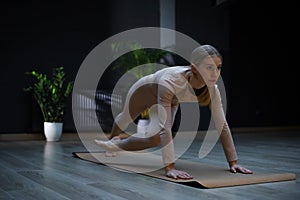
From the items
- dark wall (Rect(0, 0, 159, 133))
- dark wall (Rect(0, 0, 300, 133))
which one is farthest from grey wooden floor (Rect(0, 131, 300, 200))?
dark wall (Rect(0, 0, 300, 133))

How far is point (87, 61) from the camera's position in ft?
19.6

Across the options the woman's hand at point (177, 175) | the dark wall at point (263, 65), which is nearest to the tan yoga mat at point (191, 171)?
the woman's hand at point (177, 175)

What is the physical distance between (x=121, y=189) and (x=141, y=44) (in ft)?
13.5

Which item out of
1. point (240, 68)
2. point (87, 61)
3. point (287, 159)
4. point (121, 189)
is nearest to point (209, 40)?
point (240, 68)

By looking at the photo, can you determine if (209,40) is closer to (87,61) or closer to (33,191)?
(87,61)

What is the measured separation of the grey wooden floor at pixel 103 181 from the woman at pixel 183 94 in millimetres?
266

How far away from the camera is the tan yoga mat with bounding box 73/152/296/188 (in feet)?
7.85

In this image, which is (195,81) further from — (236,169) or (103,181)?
(103,181)

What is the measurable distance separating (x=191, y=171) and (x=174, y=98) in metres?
0.48

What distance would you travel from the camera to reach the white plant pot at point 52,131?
538 centimetres

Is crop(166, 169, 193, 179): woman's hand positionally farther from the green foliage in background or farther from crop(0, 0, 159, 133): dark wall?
crop(0, 0, 159, 133): dark wall

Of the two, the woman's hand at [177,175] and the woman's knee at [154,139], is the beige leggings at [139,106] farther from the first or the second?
the woman's hand at [177,175]

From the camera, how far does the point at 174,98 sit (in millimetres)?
2771

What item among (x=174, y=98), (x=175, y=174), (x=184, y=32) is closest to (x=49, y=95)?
(x=184, y=32)
